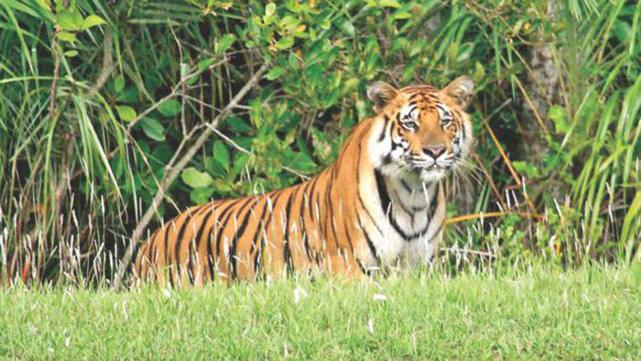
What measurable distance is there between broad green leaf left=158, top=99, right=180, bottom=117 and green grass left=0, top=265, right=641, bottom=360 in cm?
229

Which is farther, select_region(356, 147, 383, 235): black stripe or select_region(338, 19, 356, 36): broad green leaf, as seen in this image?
select_region(338, 19, 356, 36): broad green leaf

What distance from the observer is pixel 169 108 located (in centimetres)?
859

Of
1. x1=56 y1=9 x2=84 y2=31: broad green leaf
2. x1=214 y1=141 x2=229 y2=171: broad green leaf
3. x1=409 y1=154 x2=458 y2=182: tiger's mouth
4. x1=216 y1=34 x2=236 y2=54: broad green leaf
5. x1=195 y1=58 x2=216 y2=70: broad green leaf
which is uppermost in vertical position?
x1=56 y1=9 x2=84 y2=31: broad green leaf

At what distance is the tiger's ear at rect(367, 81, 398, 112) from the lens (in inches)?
296

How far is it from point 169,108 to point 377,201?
5.90 ft

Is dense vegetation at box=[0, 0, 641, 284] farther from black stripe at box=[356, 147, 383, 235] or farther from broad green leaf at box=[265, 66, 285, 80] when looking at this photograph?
black stripe at box=[356, 147, 383, 235]

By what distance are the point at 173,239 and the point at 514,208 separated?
2.28m

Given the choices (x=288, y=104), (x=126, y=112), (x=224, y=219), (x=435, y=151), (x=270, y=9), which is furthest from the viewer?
(x=288, y=104)

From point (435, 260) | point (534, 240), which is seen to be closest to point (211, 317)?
point (435, 260)

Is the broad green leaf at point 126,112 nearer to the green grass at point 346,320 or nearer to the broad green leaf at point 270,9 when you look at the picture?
the broad green leaf at point 270,9

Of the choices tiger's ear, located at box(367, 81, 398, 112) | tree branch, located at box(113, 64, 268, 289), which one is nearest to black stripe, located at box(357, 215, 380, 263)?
tiger's ear, located at box(367, 81, 398, 112)

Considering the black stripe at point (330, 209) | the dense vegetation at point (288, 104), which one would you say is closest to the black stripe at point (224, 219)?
the dense vegetation at point (288, 104)

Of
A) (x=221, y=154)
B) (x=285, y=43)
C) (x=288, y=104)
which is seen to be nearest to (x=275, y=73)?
(x=285, y=43)

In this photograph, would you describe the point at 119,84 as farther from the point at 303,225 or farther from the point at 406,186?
the point at 406,186
